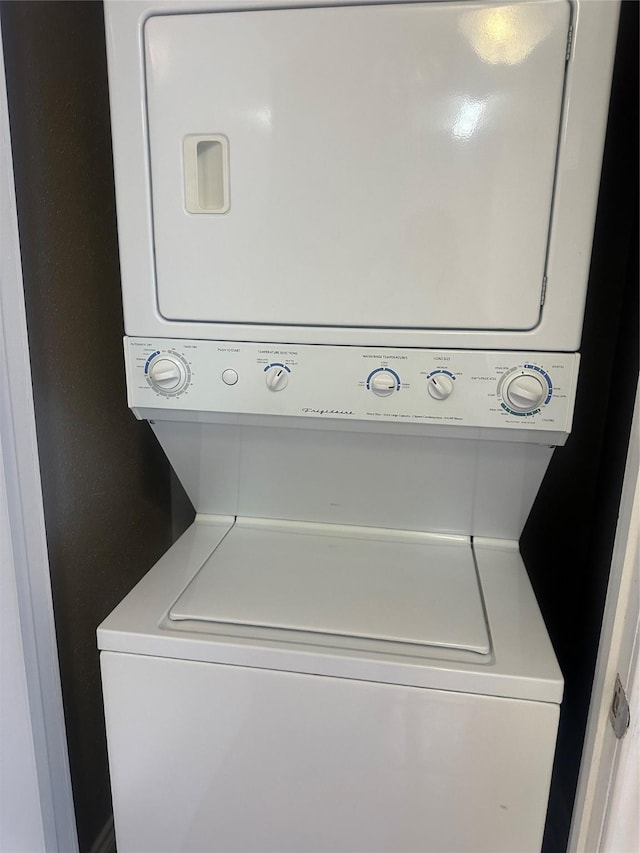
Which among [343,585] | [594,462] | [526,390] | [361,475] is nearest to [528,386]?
[526,390]

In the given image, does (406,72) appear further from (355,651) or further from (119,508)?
(119,508)

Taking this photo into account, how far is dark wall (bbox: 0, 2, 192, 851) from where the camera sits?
3.56ft

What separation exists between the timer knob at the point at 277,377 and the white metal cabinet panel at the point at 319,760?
48cm

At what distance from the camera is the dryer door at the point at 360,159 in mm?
905

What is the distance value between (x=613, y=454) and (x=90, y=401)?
1.15 meters

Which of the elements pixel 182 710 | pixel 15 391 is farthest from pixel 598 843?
pixel 15 391

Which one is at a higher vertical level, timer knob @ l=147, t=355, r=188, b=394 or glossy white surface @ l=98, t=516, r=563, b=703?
timer knob @ l=147, t=355, r=188, b=394

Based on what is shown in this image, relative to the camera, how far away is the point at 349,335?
40.5 inches

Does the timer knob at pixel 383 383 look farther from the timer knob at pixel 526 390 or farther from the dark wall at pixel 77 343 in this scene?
the dark wall at pixel 77 343

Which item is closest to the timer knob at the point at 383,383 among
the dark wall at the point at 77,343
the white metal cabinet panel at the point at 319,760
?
the white metal cabinet panel at the point at 319,760

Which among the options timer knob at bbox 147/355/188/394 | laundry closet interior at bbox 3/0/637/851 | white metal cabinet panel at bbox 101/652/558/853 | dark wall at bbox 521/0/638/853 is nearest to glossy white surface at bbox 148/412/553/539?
laundry closet interior at bbox 3/0/637/851

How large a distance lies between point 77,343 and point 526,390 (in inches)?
34.7

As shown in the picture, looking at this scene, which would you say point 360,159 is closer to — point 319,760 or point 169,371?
point 169,371

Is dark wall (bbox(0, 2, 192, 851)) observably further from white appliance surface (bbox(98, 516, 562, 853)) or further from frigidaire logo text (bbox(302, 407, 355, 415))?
frigidaire logo text (bbox(302, 407, 355, 415))
